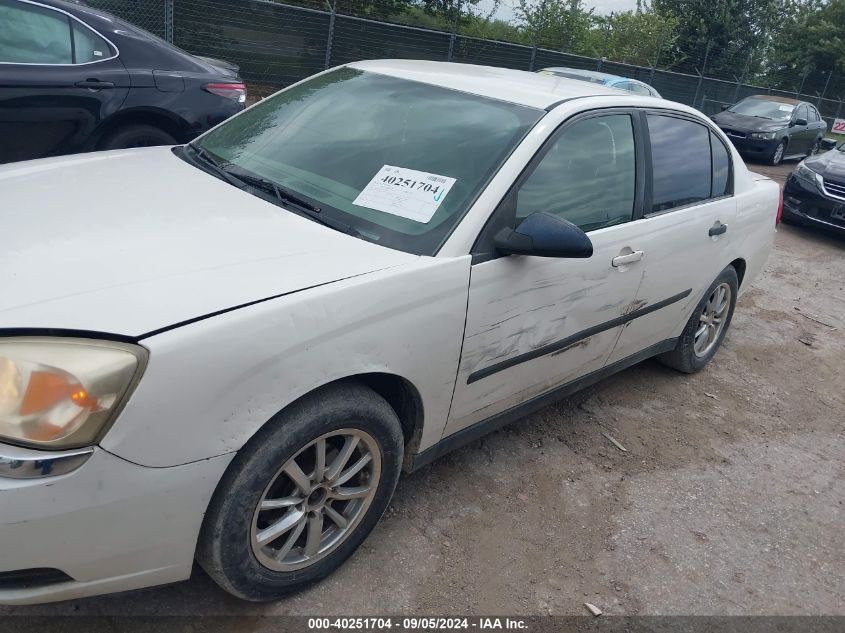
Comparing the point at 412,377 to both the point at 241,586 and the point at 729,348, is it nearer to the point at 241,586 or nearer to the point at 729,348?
the point at 241,586

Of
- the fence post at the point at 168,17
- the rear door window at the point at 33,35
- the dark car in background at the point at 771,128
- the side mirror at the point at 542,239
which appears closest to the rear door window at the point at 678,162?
the side mirror at the point at 542,239

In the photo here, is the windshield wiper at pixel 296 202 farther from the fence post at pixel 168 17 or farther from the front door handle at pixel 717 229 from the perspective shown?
the fence post at pixel 168 17

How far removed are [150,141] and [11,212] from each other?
297 centimetres

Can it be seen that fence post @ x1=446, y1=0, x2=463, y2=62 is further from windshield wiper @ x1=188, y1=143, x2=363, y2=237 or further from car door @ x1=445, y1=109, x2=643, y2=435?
windshield wiper @ x1=188, y1=143, x2=363, y2=237

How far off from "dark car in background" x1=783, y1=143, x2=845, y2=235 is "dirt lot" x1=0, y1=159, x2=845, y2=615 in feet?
16.3

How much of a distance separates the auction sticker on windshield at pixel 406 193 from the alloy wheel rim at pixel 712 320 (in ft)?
7.23

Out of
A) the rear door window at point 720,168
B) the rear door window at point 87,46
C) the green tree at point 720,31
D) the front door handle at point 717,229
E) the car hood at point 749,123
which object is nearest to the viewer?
the front door handle at point 717,229

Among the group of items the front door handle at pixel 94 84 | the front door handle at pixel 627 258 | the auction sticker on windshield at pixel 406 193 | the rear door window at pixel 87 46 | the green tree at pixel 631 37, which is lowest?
the front door handle at pixel 627 258

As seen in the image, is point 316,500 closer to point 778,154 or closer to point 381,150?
point 381,150

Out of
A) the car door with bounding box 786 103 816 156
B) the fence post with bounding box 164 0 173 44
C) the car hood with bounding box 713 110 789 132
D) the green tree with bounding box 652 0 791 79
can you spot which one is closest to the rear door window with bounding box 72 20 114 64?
the fence post with bounding box 164 0 173 44

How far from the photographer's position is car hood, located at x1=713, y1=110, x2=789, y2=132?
567 inches

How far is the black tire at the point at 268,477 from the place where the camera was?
6.40 feet

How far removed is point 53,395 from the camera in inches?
65.4

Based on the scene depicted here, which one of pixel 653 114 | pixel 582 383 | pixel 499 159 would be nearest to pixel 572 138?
pixel 499 159
